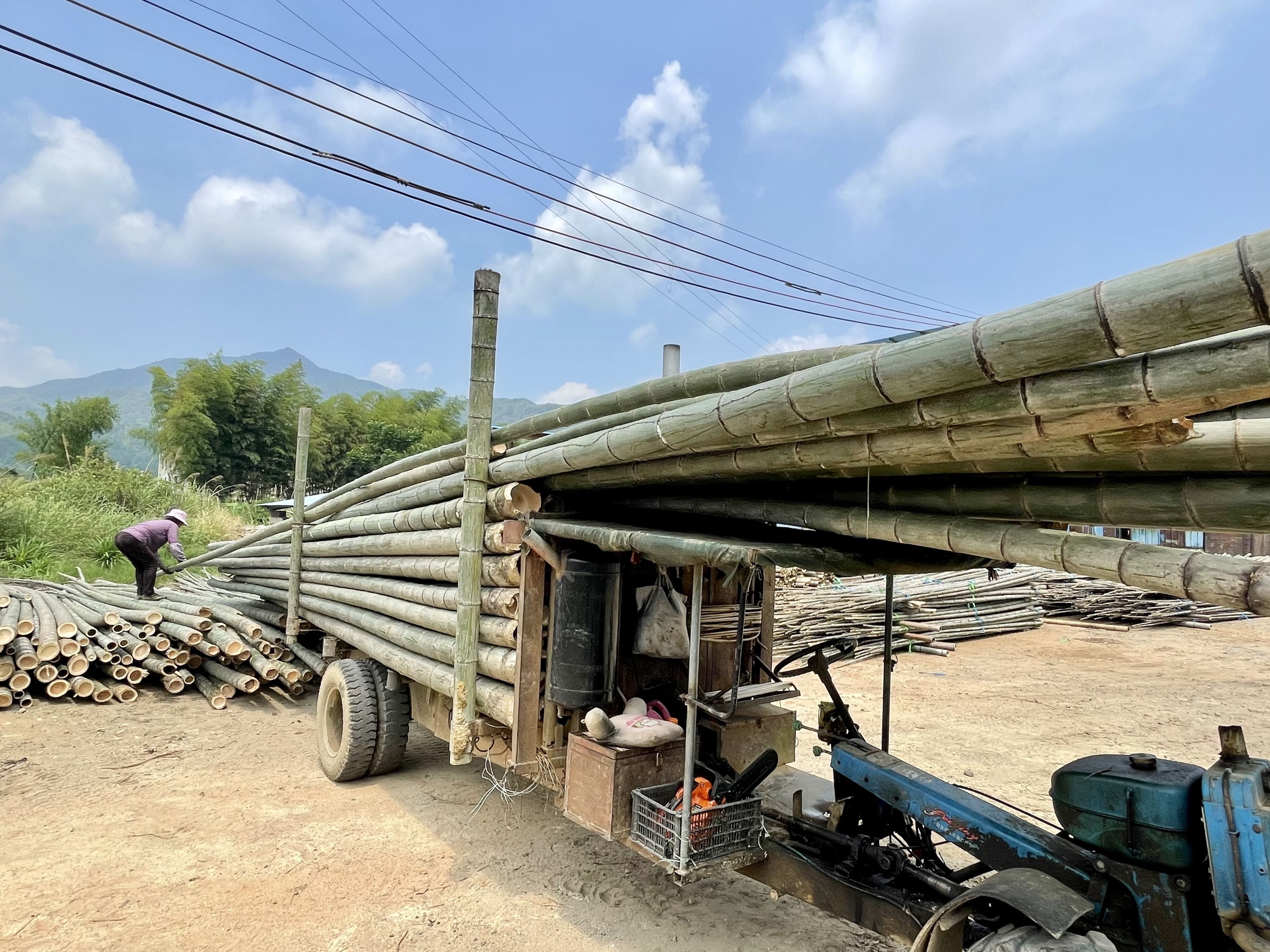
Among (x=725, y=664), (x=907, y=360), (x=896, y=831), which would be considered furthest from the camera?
(x=725, y=664)

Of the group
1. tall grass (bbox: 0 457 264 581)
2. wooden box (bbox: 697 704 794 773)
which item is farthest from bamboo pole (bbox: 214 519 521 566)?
tall grass (bbox: 0 457 264 581)

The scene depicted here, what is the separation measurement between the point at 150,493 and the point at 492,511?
23.5m

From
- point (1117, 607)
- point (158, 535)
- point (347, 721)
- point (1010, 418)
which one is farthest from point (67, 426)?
point (1010, 418)

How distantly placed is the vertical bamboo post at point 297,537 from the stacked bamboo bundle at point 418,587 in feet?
0.17

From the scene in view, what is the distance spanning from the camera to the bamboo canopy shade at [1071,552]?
212 cm

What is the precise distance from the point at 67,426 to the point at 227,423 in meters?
7.42

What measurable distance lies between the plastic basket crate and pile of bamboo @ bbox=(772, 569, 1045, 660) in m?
9.24

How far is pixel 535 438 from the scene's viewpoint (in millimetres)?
5215

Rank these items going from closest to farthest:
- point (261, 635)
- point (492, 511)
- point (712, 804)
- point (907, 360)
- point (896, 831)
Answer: point (907, 360) → point (712, 804) → point (896, 831) → point (492, 511) → point (261, 635)

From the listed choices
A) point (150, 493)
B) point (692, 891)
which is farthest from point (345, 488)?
point (150, 493)

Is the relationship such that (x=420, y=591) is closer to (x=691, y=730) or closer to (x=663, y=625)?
(x=663, y=625)

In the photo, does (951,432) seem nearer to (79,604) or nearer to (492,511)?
(492,511)

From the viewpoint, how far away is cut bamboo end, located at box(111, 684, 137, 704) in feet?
27.4

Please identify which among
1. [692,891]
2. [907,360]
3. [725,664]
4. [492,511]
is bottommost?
[692,891]
